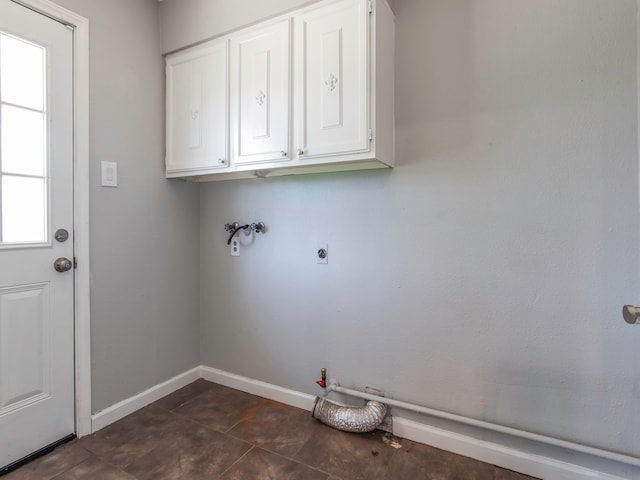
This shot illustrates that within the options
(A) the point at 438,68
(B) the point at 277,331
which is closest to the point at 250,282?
(B) the point at 277,331

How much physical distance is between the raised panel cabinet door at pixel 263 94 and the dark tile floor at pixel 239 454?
4.90 ft

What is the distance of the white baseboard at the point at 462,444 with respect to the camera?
53.6 inches

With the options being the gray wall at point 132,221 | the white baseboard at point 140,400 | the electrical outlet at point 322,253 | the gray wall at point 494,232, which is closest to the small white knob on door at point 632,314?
the gray wall at point 494,232

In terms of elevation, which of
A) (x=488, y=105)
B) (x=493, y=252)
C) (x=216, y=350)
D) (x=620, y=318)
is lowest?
(x=216, y=350)

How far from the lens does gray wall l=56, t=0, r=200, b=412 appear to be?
1799mm

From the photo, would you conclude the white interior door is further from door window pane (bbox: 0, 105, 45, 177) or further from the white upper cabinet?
the white upper cabinet

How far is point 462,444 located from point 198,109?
2.35 meters

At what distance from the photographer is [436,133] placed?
1.62 m

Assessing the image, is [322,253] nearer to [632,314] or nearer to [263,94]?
[263,94]

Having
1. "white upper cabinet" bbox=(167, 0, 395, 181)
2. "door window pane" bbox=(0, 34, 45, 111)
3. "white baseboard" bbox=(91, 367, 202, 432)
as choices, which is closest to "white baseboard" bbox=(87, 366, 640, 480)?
"white baseboard" bbox=(91, 367, 202, 432)

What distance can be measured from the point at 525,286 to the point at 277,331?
1.42 metres

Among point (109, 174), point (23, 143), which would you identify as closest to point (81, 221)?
point (109, 174)

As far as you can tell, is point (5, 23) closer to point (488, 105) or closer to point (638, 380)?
point (488, 105)

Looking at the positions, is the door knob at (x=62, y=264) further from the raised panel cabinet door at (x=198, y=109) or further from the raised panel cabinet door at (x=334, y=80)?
the raised panel cabinet door at (x=334, y=80)
